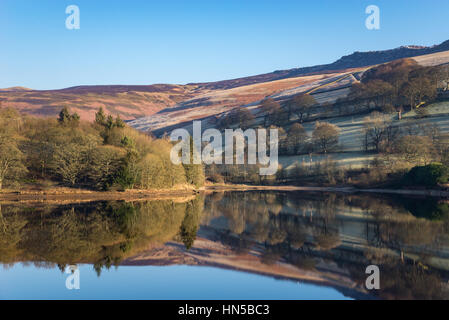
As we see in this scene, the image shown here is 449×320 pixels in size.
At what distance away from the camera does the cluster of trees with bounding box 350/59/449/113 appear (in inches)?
3829

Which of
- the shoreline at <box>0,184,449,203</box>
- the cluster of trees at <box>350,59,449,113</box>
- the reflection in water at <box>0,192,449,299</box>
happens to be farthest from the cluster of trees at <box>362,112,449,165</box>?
the reflection in water at <box>0,192,449,299</box>

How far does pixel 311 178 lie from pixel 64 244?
71.2 m

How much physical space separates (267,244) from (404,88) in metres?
94.5

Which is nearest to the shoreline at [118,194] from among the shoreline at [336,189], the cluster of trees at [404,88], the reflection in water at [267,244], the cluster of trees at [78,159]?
the shoreline at [336,189]

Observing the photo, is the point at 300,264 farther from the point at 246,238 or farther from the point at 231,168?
the point at 231,168

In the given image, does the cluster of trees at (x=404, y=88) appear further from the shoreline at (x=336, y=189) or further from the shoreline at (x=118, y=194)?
the shoreline at (x=118, y=194)

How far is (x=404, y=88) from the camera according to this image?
100438 millimetres

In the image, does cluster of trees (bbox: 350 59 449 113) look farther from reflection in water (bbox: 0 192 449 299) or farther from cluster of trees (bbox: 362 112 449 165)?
reflection in water (bbox: 0 192 449 299)

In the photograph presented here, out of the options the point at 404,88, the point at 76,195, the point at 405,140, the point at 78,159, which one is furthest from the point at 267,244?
the point at 404,88

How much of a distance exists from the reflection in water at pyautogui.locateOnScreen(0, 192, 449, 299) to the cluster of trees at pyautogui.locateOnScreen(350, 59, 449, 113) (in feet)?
244

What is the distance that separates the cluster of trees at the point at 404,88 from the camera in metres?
97.2

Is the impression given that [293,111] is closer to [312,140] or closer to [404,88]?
[312,140]
